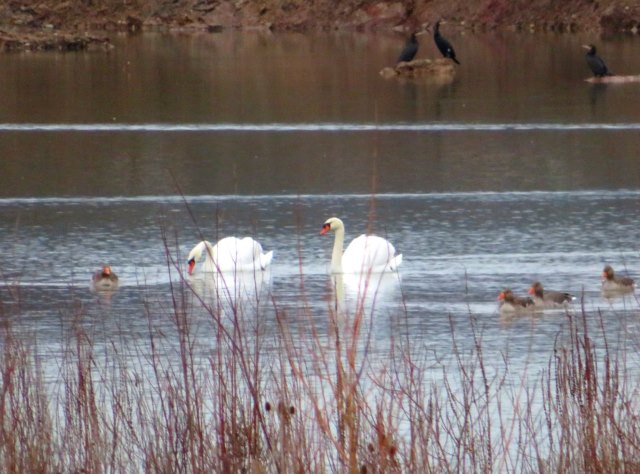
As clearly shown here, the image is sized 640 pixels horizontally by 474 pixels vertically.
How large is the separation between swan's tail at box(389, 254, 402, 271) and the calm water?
0.13m

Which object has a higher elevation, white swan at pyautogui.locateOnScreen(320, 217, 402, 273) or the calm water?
white swan at pyautogui.locateOnScreen(320, 217, 402, 273)

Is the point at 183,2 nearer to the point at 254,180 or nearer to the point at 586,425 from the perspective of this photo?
the point at 254,180

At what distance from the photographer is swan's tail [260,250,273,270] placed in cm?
1170

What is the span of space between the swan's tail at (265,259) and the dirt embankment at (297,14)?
138 ft

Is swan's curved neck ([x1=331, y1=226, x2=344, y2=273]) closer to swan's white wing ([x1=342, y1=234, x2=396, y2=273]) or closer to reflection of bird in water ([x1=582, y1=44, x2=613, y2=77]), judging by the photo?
swan's white wing ([x1=342, y1=234, x2=396, y2=273])

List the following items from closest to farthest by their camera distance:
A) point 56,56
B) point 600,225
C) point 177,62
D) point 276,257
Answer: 1. point 276,257
2. point 600,225
3. point 177,62
4. point 56,56

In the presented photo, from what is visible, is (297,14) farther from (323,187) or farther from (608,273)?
(608,273)

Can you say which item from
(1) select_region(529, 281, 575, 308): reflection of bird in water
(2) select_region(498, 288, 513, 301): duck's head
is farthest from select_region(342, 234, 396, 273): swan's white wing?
(1) select_region(529, 281, 575, 308): reflection of bird in water

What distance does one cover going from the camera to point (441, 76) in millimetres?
33000

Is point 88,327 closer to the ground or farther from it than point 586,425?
closer to the ground

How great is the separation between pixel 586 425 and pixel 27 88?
25.5m

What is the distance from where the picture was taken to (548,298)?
10312 mm

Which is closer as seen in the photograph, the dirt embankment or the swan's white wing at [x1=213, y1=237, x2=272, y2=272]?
the swan's white wing at [x1=213, y1=237, x2=272, y2=272]

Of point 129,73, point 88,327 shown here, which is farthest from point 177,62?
point 88,327
